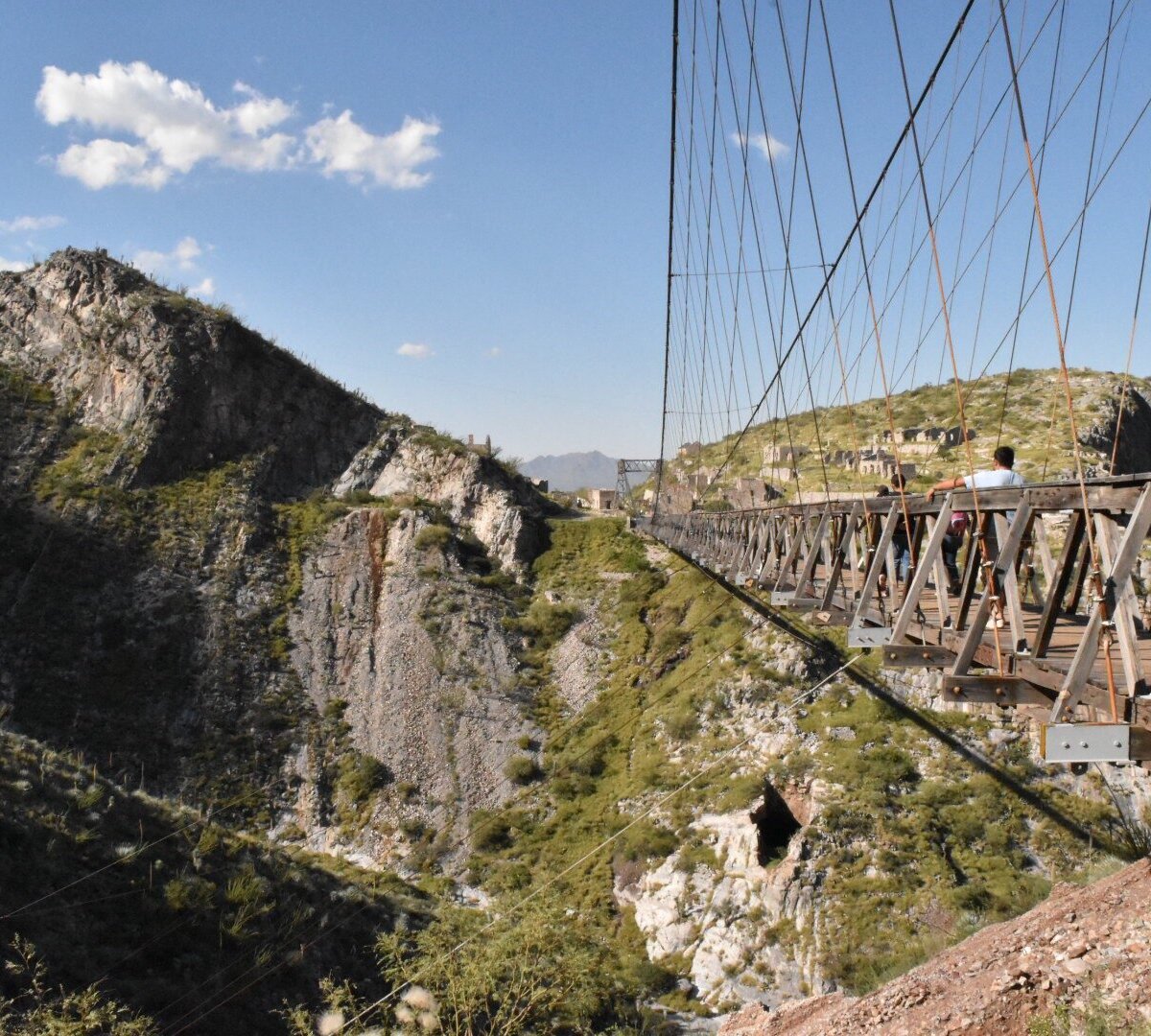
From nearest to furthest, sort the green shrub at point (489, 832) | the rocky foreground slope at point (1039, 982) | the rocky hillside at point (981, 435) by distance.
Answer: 1. the rocky foreground slope at point (1039, 982)
2. the green shrub at point (489, 832)
3. the rocky hillside at point (981, 435)

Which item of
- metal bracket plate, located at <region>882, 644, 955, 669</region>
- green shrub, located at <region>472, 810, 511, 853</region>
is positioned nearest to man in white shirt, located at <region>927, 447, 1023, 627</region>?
metal bracket plate, located at <region>882, 644, 955, 669</region>

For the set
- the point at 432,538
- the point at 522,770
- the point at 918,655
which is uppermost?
the point at 432,538

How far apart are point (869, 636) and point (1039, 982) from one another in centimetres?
278

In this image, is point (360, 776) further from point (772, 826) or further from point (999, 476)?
point (999, 476)

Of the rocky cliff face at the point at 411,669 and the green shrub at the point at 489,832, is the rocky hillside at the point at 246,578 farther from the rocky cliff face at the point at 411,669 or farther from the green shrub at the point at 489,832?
the green shrub at the point at 489,832

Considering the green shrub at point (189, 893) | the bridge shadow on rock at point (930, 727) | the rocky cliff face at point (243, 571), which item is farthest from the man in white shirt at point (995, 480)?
the rocky cliff face at point (243, 571)

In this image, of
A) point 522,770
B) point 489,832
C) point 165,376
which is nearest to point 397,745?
point 522,770

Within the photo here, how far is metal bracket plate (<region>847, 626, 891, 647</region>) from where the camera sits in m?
6.90

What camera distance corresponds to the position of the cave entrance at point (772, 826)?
Result: 48.8ft

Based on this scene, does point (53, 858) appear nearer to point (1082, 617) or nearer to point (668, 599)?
point (1082, 617)

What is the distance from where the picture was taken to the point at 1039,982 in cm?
617

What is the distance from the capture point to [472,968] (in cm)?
1077

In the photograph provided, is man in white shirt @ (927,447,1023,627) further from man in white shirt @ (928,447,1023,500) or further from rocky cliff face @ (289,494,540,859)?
rocky cliff face @ (289,494,540,859)

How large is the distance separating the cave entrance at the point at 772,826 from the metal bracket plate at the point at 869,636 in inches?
352
